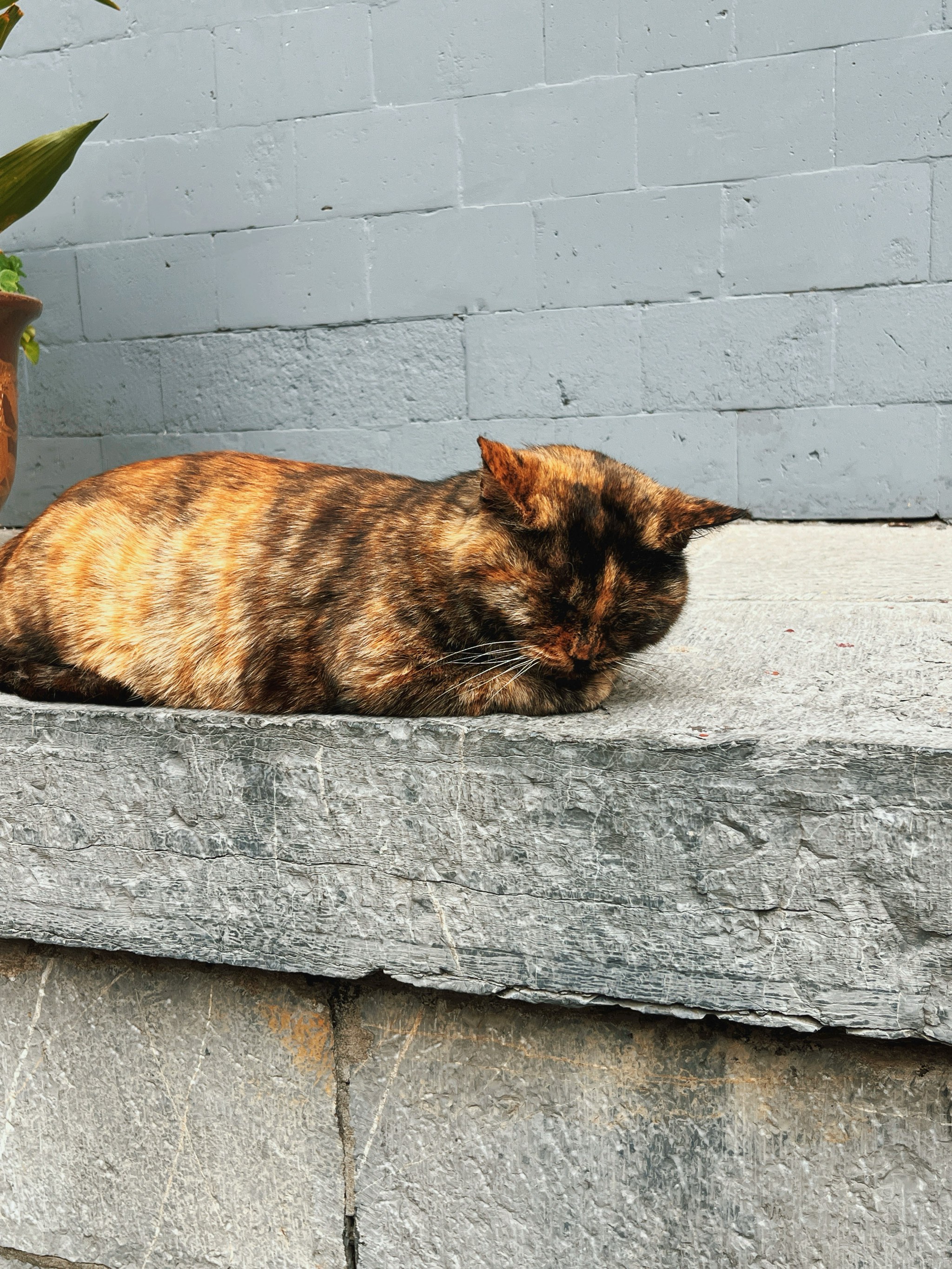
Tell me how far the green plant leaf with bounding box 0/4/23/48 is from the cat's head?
2.08 m

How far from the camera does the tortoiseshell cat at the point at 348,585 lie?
141cm

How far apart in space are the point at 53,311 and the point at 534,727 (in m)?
3.20

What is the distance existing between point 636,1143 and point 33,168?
8.56 ft

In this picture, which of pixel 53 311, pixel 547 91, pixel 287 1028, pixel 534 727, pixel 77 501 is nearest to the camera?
pixel 534 727

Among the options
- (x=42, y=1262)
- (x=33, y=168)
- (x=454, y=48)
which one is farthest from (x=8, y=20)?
(x=42, y=1262)

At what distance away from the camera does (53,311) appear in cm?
378

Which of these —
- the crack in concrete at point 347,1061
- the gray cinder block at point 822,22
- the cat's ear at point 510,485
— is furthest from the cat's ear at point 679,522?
the gray cinder block at point 822,22

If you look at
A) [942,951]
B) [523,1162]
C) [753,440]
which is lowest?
[523,1162]

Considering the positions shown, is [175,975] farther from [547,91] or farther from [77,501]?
[547,91]

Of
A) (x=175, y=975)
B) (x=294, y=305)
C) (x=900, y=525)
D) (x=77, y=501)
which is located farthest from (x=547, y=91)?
(x=175, y=975)

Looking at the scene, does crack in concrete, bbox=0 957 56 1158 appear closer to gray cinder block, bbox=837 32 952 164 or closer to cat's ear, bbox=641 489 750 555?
cat's ear, bbox=641 489 750 555

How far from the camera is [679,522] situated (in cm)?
145

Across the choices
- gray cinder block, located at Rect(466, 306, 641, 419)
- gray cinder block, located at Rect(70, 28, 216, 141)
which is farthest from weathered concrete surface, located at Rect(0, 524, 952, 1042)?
gray cinder block, located at Rect(70, 28, 216, 141)

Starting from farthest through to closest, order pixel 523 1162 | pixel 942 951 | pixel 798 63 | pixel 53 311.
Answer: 1. pixel 53 311
2. pixel 798 63
3. pixel 523 1162
4. pixel 942 951
